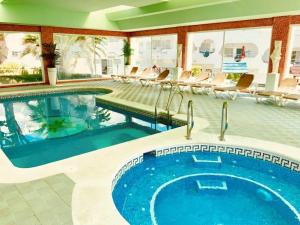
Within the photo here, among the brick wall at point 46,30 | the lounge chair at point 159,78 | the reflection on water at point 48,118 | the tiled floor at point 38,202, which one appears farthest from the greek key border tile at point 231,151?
the brick wall at point 46,30

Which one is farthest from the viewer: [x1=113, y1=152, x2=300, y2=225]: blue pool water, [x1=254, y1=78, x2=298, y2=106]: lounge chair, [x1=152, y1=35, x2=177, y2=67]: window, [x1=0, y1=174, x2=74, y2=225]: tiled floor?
[x1=152, y1=35, x2=177, y2=67]: window

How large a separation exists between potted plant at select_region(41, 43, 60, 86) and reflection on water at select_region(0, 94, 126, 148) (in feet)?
8.90

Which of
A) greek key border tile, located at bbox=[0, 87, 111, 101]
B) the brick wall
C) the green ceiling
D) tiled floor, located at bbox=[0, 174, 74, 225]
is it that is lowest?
tiled floor, located at bbox=[0, 174, 74, 225]

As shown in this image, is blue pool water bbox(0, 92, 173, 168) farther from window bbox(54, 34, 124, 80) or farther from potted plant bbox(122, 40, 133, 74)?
potted plant bbox(122, 40, 133, 74)

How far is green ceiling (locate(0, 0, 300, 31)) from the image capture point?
26.6 feet

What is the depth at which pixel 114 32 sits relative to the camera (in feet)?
47.9

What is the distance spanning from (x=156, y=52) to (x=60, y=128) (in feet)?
33.6

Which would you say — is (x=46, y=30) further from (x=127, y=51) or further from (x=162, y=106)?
(x=162, y=106)

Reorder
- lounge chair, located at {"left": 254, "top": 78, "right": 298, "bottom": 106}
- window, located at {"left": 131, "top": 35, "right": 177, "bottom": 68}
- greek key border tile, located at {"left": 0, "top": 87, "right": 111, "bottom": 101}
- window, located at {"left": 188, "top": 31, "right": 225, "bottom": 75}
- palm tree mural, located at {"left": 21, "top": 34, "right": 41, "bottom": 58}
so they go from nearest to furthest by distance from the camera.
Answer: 1. lounge chair, located at {"left": 254, "top": 78, "right": 298, "bottom": 106}
2. greek key border tile, located at {"left": 0, "top": 87, "right": 111, "bottom": 101}
3. palm tree mural, located at {"left": 21, "top": 34, "right": 41, "bottom": 58}
4. window, located at {"left": 188, "top": 31, "right": 225, "bottom": 75}
5. window, located at {"left": 131, "top": 35, "right": 177, "bottom": 68}

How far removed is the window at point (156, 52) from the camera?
15470mm

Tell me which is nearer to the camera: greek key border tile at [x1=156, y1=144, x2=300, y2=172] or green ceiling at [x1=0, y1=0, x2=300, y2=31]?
greek key border tile at [x1=156, y1=144, x2=300, y2=172]

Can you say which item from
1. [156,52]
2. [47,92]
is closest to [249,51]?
[156,52]

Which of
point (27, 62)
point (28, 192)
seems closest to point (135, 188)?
point (28, 192)

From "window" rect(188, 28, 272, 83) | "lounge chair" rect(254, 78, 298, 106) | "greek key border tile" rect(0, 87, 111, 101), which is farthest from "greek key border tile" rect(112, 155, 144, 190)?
"window" rect(188, 28, 272, 83)
